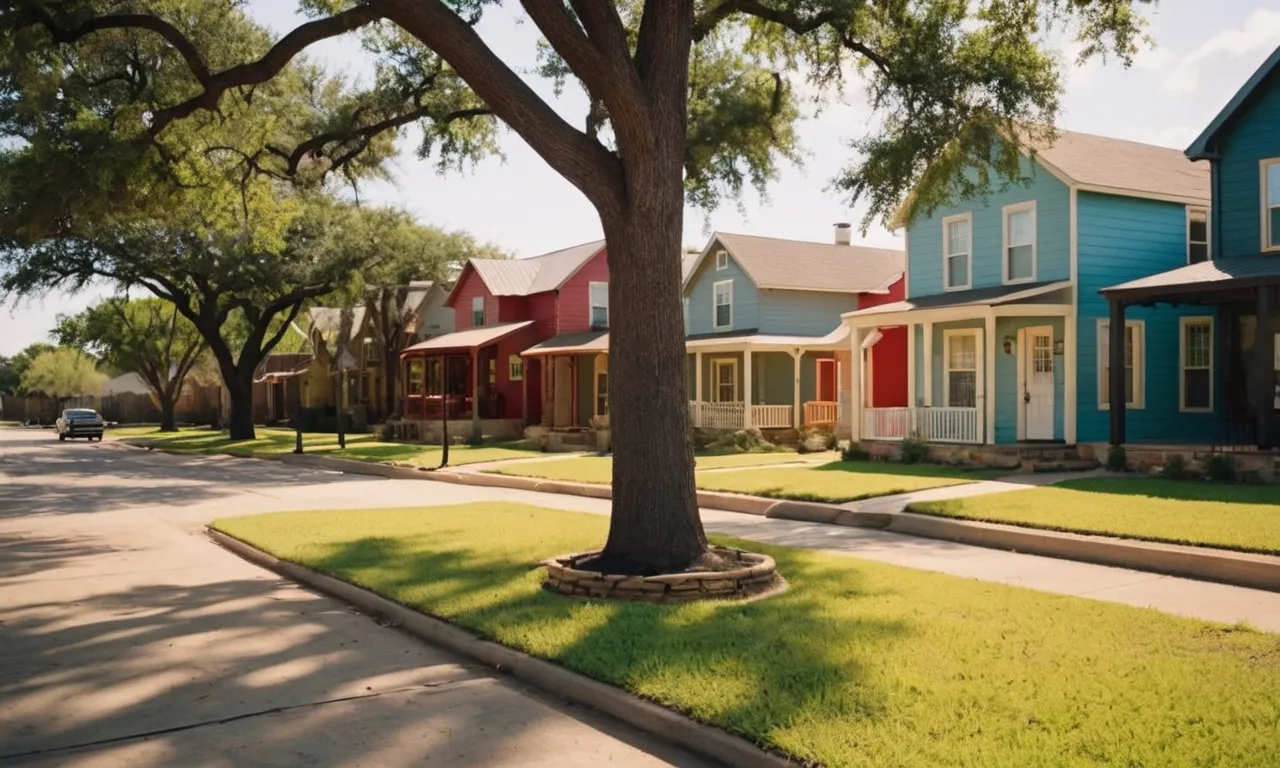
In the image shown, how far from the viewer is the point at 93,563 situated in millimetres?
12070

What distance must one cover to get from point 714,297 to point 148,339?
140 ft

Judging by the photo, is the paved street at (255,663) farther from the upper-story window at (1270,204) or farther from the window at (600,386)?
the window at (600,386)

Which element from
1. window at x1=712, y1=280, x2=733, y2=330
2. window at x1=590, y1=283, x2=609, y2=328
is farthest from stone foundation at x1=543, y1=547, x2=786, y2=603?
window at x1=590, y1=283, x2=609, y2=328

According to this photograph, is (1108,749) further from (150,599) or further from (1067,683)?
(150,599)

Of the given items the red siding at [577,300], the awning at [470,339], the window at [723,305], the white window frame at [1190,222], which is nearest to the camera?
the white window frame at [1190,222]

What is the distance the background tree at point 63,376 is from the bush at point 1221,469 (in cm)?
10184

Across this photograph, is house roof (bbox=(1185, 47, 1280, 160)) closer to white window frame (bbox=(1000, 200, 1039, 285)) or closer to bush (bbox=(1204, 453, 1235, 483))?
white window frame (bbox=(1000, 200, 1039, 285))

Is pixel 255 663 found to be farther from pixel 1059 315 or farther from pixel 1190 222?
pixel 1190 222

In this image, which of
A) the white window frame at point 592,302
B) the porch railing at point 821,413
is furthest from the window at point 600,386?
the porch railing at point 821,413

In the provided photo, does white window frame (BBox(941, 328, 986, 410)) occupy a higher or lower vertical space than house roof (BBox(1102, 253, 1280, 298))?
lower

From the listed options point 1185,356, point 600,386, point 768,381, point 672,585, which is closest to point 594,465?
point 768,381

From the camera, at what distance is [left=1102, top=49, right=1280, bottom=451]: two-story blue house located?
62.0 feet

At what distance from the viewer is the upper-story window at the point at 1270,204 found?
2041 cm

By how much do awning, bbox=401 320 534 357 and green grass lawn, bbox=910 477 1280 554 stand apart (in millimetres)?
25231
